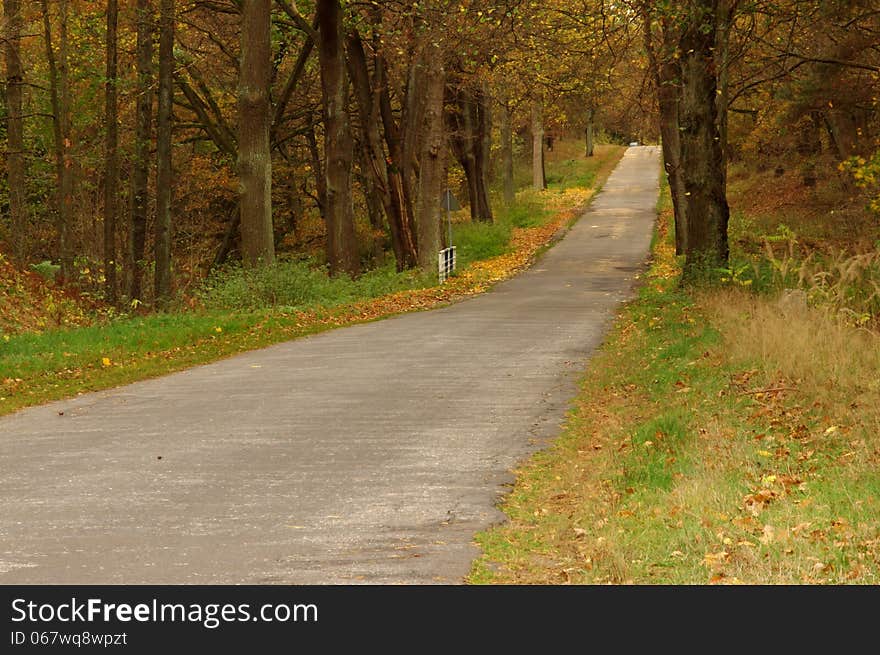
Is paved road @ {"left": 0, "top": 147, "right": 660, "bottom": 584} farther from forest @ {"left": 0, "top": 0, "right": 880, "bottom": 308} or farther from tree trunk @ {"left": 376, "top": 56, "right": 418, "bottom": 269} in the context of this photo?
tree trunk @ {"left": 376, "top": 56, "right": 418, "bottom": 269}

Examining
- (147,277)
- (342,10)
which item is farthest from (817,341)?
(147,277)

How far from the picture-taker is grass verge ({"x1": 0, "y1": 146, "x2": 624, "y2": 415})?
664 inches

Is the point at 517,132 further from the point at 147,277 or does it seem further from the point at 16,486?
the point at 16,486

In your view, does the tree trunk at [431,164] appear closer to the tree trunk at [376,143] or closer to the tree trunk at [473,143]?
the tree trunk at [376,143]

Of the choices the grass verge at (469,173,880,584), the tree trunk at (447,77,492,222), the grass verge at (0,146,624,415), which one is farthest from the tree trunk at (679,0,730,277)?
the tree trunk at (447,77,492,222)

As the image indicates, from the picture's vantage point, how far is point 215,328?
69.4 ft

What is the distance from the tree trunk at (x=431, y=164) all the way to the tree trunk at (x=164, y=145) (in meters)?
7.21

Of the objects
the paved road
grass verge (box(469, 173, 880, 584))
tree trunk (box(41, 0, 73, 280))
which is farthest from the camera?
tree trunk (box(41, 0, 73, 280))

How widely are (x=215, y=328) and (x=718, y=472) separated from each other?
13.6m

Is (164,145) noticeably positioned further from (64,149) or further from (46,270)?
(46,270)

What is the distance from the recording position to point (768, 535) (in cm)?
723

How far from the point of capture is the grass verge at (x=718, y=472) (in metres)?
7.02

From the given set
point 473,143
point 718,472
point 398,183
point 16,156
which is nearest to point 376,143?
point 398,183

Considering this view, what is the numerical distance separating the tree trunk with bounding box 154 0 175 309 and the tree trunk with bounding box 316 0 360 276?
3758 mm
